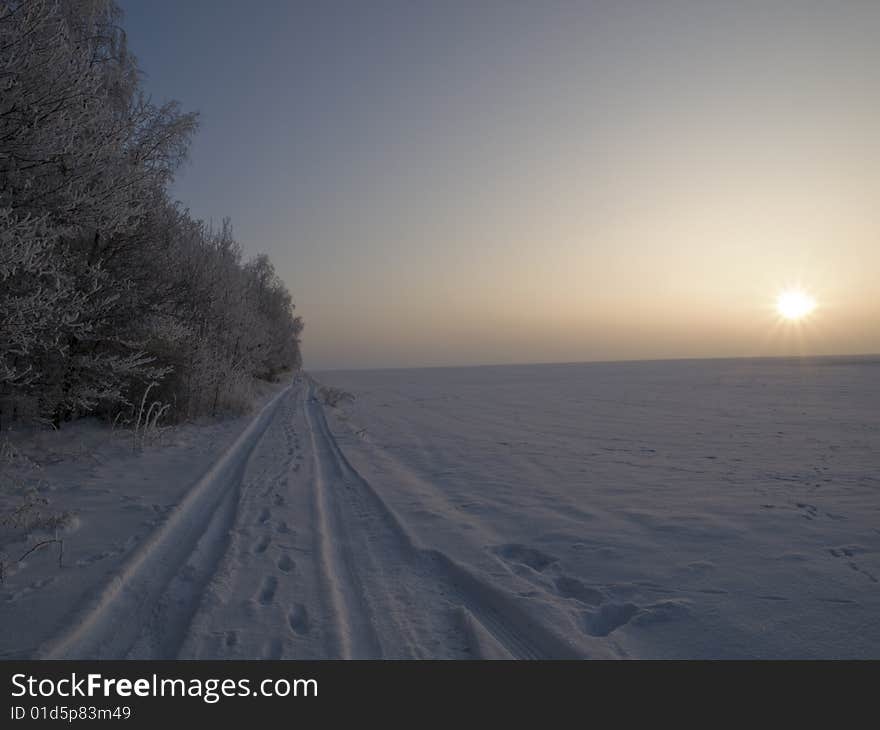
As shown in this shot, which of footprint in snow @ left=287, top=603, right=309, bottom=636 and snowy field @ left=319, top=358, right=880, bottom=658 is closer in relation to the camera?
footprint in snow @ left=287, top=603, right=309, bottom=636

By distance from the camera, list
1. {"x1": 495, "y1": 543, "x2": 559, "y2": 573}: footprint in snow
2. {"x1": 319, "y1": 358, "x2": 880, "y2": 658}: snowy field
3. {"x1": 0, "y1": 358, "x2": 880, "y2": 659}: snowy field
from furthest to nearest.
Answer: {"x1": 495, "y1": 543, "x2": 559, "y2": 573}: footprint in snow → {"x1": 319, "y1": 358, "x2": 880, "y2": 658}: snowy field → {"x1": 0, "y1": 358, "x2": 880, "y2": 659}: snowy field

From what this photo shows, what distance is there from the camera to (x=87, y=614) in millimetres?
3348

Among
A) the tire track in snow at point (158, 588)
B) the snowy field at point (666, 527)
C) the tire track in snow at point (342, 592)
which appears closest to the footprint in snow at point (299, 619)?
the tire track in snow at point (342, 592)

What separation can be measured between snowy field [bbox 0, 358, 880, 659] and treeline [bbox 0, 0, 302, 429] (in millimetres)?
1615

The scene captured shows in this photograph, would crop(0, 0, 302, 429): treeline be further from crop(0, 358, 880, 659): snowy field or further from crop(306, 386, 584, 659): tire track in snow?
crop(306, 386, 584, 659): tire track in snow

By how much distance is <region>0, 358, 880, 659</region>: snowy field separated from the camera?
3.19m

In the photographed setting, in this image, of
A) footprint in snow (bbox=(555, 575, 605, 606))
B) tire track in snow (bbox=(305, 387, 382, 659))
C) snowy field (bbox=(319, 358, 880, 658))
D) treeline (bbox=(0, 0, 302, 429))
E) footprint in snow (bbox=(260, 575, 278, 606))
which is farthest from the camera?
treeline (bbox=(0, 0, 302, 429))

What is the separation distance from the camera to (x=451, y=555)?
4688 millimetres

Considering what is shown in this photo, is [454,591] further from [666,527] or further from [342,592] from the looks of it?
[666,527]

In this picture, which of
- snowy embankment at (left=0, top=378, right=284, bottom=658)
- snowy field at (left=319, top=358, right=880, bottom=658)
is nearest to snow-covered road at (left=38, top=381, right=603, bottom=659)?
snowy embankment at (left=0, top=378, right=284, bottom=658)

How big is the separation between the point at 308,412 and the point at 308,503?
12.2 m

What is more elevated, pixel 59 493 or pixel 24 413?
pixel 24 413
